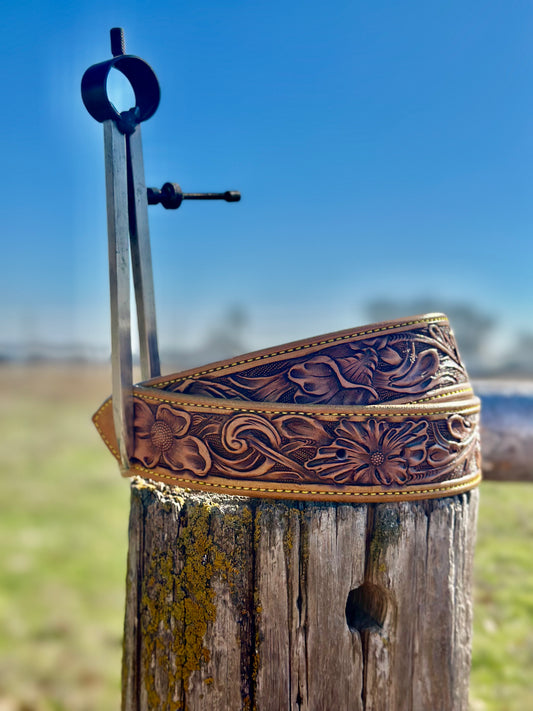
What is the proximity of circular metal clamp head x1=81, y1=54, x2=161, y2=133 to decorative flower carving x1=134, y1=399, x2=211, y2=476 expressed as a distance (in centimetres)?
85

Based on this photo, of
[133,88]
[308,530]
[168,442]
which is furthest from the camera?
[133,88]

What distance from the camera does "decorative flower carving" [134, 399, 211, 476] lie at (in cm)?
158

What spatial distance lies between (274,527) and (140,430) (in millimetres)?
497

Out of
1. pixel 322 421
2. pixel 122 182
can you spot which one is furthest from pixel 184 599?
pixel 122 182

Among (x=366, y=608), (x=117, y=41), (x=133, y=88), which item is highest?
(x=117, y=41)

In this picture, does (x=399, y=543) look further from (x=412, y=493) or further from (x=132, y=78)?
(x=132, y=78)

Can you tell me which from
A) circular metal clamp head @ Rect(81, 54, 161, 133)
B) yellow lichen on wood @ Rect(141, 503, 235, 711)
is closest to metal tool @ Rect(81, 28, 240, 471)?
circular metal clamp head @ Rect(81, 54, 161, 133)

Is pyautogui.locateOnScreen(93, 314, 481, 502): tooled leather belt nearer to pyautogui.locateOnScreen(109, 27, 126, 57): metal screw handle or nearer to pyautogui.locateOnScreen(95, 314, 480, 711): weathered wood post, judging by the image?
pyautogui.locateOnScreen(95, 314, 480, 711): weathered wood post

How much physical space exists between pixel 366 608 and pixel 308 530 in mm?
353

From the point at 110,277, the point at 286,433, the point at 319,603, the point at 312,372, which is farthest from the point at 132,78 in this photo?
the point at 319,603

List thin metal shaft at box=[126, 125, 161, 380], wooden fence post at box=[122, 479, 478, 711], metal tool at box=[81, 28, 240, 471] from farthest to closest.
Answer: thin metal shaft at box=[126, 125, 161, 380], metal tool at box=[81, 28, 240, 471], wooden fence post at box=[122, 479, 478, 711]

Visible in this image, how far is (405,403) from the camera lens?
5.09 feet

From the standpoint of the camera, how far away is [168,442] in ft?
5.31

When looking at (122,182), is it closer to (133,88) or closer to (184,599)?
(133,88)
